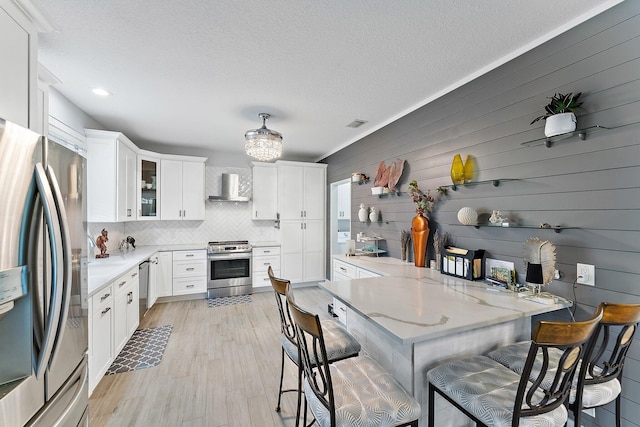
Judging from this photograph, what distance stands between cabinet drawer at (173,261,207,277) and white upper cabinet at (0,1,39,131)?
353 cm

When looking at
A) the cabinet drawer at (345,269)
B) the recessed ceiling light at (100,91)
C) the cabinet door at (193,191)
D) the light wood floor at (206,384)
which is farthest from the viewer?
the cabinet door at (193,191)

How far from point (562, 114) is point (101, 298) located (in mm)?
3656

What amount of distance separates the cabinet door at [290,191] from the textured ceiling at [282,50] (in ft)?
6.61

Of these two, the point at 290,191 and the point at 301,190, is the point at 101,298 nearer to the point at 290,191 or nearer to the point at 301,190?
the point at 290,191

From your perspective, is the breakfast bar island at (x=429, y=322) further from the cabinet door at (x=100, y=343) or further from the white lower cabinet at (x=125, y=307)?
the white lower cabinet at (x=125, y=307)

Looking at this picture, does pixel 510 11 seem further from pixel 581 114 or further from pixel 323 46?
pixel 323 46

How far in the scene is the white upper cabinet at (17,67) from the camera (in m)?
1.16

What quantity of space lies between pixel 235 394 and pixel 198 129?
11.3 ft

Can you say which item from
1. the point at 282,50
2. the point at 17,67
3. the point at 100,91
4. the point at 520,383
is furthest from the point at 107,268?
the point at 520,383

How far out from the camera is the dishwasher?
11.3 ft

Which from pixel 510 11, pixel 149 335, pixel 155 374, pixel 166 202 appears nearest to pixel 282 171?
pixel 166 202

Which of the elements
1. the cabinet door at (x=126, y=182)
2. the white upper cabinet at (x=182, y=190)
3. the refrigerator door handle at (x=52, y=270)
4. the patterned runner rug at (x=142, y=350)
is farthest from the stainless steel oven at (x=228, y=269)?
the refrigerator door handle at (x=52, y=270)

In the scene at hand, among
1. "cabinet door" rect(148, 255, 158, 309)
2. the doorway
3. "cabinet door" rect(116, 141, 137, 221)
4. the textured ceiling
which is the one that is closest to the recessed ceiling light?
the textured ceiling

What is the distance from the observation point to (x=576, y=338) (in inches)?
39.2
